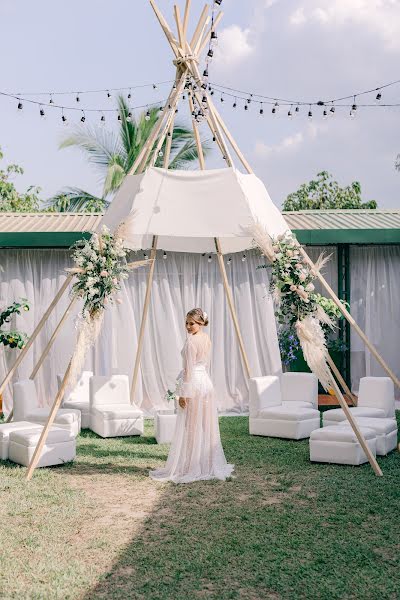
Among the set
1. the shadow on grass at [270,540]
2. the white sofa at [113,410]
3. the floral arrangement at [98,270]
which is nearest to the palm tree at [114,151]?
the white sofa at [113,410]

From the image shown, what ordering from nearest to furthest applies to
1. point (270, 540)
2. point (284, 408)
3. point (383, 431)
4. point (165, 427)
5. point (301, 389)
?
point (270, 540) → point (383, 431) → point (165, 427) → point (284, 408) → point (301, 389)

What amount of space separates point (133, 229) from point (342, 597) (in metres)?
4.67

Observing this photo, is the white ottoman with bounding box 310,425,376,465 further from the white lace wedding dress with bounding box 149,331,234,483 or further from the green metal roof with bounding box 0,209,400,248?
the green metal roof with bounding box 0,209,400,248

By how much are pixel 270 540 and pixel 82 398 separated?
5873 mm

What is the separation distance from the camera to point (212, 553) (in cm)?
512

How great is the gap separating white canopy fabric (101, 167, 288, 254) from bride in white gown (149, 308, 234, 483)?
1257mm

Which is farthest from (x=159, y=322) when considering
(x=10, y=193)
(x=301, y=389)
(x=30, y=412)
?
(x=10, y=193)

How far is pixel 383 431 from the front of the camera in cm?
817

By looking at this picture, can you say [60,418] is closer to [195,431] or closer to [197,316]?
[195,431]

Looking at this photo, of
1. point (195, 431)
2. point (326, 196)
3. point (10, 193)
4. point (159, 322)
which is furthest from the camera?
point (326, 196)

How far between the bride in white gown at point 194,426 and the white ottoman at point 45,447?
1.03 meters

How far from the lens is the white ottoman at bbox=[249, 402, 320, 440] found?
912cm

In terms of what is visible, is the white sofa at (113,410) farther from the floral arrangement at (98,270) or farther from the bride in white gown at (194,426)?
the floral arrangement at (98,270)

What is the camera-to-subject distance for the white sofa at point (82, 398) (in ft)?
34.1
